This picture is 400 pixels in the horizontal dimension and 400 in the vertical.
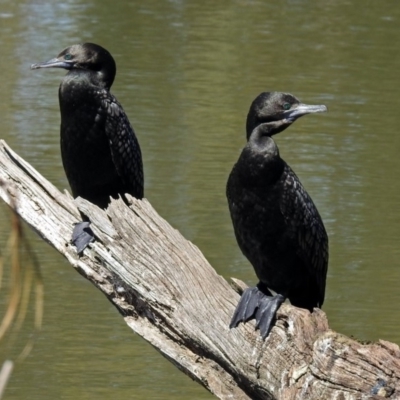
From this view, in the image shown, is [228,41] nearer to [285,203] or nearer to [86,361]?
[86,361]

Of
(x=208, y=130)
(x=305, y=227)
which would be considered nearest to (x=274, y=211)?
(x=305, y=227)

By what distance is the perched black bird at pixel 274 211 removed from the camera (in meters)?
4.78

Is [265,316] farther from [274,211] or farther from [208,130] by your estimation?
[208,130]

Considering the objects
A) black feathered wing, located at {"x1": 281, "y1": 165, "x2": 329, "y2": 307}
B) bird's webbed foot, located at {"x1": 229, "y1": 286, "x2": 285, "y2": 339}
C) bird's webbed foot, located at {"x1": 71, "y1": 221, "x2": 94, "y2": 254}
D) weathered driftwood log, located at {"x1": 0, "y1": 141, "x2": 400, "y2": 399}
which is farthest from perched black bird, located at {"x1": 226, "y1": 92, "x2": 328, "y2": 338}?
bird's webbed foot, located at {"x1": 71, "y1": 221, "x2": 94, "y2": 254}

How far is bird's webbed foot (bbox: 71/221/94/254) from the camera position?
472 cm

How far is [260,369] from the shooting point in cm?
A: 423

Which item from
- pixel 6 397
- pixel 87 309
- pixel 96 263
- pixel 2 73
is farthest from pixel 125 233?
pixel 2 73

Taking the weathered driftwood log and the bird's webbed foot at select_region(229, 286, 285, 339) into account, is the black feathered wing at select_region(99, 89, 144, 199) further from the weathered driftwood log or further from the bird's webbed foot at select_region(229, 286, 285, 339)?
the bird's webbed foot at select_region(229, 286, 285, 339)

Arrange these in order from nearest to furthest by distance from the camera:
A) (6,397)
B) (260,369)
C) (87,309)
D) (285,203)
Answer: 1. (260,369)
2. (285,203)
3. (6,397)
4. (87,309)

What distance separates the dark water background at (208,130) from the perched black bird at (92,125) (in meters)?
1.08

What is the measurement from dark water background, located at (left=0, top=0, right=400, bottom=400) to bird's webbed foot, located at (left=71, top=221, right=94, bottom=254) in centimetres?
52

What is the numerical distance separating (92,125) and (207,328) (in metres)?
1.80

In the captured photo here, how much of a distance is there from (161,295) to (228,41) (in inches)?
411

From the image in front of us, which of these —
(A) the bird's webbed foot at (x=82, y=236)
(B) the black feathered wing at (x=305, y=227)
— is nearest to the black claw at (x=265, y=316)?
(B) the black feathered wing at (x=305, y=227)
